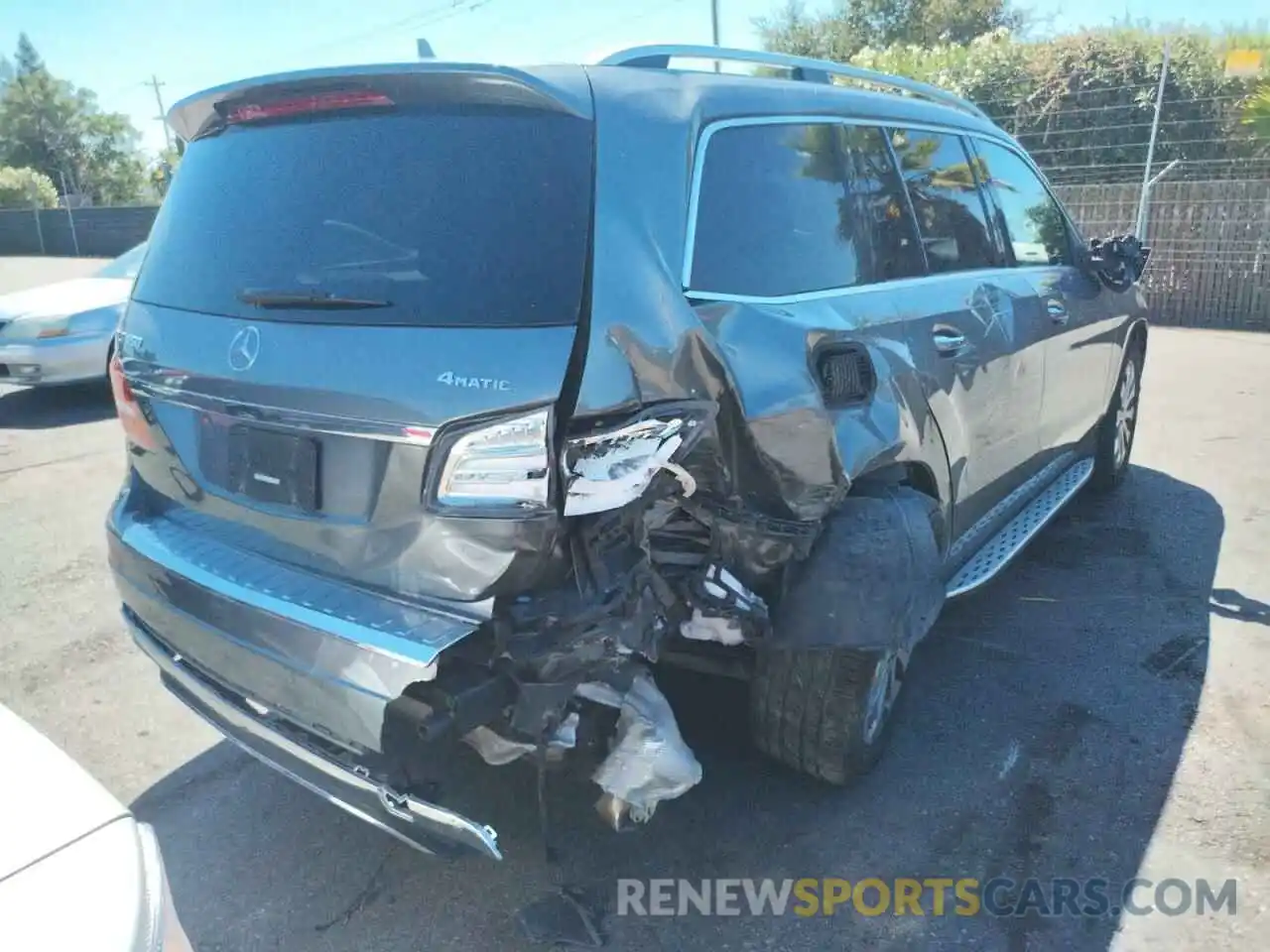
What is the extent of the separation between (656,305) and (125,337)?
160cm

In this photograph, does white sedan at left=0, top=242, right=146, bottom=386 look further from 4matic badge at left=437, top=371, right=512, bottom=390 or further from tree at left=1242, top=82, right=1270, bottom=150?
tree at left=1242, top=82, right=1270, bottom=150

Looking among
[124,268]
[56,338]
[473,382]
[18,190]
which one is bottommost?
[56,338]

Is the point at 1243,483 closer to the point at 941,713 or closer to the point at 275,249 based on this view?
the point at 941,713

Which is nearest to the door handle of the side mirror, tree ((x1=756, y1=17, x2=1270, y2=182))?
the side mirror

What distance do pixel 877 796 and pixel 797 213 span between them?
1.78 m

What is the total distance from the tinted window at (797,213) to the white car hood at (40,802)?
1.65 metres

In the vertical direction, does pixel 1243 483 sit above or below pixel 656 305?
below

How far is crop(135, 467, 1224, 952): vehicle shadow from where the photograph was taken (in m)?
2.59

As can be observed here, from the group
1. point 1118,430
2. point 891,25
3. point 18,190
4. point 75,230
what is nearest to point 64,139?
point 18,190

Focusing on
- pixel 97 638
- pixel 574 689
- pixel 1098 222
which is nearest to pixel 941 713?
pixel 574 689

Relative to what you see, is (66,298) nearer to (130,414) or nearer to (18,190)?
(130,414)

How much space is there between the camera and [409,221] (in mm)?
2406

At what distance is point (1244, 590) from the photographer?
455 cm

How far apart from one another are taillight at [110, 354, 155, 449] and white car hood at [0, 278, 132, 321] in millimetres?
6403
